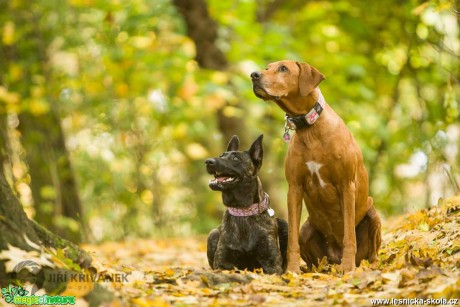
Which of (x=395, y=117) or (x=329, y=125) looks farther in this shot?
(x=395, y=117)

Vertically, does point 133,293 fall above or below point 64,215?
below

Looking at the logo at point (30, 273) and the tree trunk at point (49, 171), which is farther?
the tree trunk at point (49, 171)

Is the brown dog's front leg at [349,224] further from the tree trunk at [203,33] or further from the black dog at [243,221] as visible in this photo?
the tree trunk at [203,33]

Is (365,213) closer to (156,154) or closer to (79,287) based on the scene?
(79,287)

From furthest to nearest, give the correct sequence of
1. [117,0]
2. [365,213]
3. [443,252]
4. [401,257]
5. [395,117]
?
[395,117], [117,0], [365,213], [401,257], [443,252]

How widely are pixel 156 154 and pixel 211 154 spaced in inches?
135

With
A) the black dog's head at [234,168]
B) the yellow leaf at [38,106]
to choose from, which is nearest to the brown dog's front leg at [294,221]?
the black dog's head at [234,168]

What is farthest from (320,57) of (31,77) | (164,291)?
(164,291)

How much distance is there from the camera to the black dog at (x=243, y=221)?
269 inches

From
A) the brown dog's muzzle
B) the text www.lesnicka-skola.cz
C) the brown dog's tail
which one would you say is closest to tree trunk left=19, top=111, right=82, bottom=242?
the brown dog's tail

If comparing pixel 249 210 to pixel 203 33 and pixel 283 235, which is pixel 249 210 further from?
pixel 203 33

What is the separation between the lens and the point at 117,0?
15.9m

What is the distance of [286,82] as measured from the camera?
661 cm

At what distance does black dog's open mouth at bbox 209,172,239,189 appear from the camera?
22.3 feet
